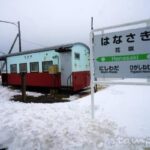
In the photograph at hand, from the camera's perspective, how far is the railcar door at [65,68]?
1391cm

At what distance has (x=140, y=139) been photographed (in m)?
4.41

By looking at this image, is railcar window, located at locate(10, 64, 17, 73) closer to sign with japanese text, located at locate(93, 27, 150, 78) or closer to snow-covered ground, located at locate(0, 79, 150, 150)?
snow-covered ground, located at locate(0, 79, 150, 150)

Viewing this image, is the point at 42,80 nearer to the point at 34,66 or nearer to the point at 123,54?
the point at 34,66

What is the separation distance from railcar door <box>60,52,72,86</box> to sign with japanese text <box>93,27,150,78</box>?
824 cm

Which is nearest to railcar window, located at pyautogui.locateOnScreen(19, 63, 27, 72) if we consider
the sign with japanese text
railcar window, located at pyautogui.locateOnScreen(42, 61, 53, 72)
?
railcar window, located at pyautogui.locateOnScreen(42, 61, 53, 72)

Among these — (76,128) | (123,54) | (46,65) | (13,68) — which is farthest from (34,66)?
(123,54)

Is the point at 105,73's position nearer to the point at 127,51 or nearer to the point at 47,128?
the point at 127,51

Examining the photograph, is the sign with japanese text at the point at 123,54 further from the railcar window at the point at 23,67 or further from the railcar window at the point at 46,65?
the railcar window at the point at 23,67

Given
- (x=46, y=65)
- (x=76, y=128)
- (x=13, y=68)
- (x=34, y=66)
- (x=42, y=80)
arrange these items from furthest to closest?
1. (x=13, y=68)
2. (x=34, y=66)
3. (x=42, y=80)
4. (x=46, y=65)
5. (x=76, y=128)

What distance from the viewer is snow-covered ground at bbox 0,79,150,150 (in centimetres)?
425

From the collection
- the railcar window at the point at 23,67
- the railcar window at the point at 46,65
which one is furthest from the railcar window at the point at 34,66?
the railcar window at the point at 23,67

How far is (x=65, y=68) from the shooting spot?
14195 millimetres

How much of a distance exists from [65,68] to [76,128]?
30.5 feet

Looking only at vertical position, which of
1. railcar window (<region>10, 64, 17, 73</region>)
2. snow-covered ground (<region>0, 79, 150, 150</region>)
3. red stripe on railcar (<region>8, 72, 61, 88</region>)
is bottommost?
snow-covered ground (<region>0, 79, 150, 150</region>)
